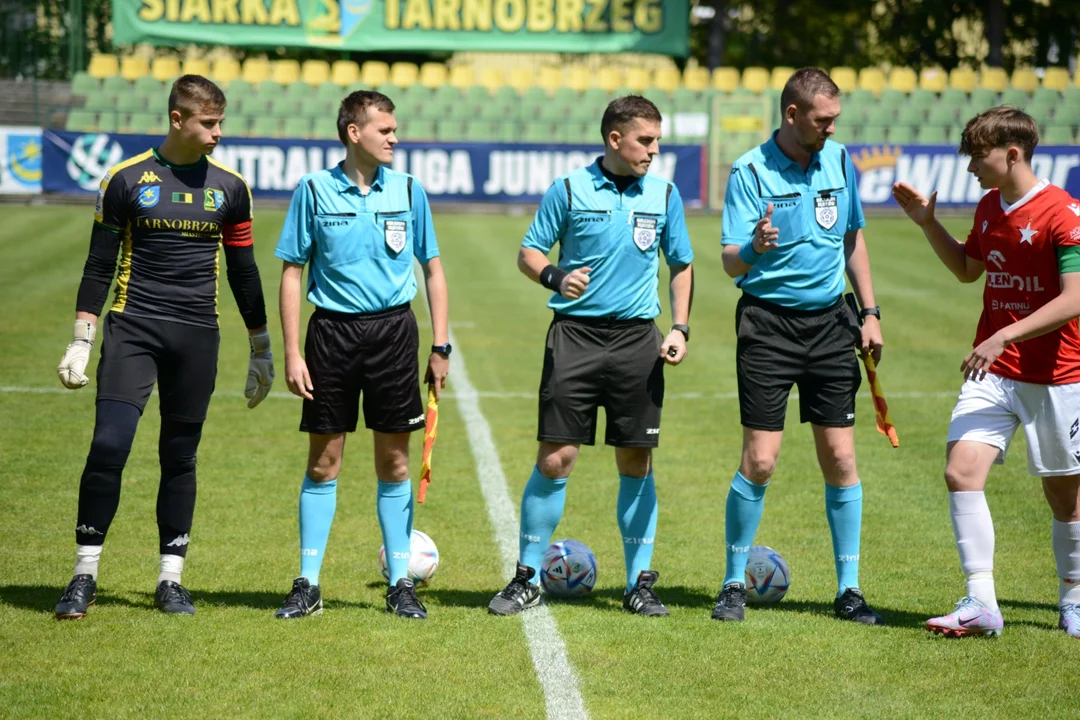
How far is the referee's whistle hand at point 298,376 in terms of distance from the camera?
16.4 feet

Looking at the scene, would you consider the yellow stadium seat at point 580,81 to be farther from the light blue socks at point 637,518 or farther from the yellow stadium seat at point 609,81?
the light blue socks at point 637,518

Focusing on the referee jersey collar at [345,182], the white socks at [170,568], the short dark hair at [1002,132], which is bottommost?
the white socks at [170,568]

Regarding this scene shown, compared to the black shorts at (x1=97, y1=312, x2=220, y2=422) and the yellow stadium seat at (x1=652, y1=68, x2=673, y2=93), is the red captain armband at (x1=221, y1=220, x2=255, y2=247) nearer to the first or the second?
the black shorts at (x1=97, y1=312, x2=220, y2=422)

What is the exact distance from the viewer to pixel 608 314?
17.2 feet

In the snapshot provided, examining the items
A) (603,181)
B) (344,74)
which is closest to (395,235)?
(603,181)

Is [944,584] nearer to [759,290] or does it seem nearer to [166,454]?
[759,290]

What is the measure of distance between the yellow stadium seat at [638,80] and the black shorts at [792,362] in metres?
24.9

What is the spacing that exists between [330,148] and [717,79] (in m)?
10.5

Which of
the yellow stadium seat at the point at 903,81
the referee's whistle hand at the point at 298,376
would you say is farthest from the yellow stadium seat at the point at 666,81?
the referee's whistle hand at the point at 298,376

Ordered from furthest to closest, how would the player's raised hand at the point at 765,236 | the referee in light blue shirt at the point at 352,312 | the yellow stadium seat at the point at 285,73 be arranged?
1. the yellow stadium seat at the point at 285,73
2. the referee in light blue shirt at the point at 352,312
3. the player's raised hand at the point at 765,236

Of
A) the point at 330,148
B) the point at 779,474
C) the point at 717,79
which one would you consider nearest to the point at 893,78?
the point at 717,79

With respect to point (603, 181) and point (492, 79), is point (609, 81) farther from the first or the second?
point (603, 181)

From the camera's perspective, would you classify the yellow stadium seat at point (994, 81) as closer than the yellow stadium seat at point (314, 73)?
No

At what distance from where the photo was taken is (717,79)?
1195 inches
